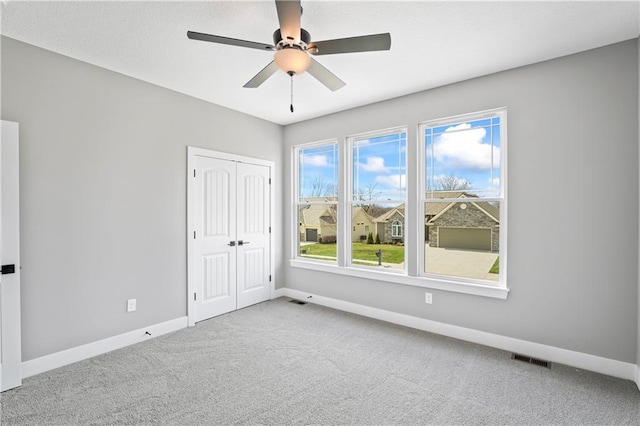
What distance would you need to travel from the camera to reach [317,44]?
6.62ft

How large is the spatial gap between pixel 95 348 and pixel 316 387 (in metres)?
2.16

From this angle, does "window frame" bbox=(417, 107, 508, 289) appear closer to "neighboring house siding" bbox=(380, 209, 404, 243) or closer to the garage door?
the garage door

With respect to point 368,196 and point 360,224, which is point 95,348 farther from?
point 368,196

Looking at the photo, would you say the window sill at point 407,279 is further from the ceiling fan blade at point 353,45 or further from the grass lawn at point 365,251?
the ceiling fan blade at point 353,45

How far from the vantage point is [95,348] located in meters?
2.95

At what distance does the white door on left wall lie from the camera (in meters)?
2.39

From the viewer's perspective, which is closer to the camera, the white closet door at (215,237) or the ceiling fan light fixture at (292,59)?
the ceiling fan light fixture at (292,59)

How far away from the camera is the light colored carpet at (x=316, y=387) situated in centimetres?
211

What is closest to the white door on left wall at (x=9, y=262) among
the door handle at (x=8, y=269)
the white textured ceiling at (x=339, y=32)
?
the door handle at (x=8, y=269)

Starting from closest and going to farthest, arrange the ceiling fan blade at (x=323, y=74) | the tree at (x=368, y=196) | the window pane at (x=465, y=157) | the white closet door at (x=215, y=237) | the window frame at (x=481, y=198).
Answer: the ceiling fan blade at (x=323, y=74), the window frame at (x=481, y=198), the window pane at (x=465, y=157), the white closet door at (x=215, y=237), the tree at (x=368, y=196)

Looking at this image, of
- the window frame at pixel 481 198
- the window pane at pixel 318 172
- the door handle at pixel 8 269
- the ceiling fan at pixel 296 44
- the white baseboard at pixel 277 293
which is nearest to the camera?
the ceiling fan at pixel 296 44

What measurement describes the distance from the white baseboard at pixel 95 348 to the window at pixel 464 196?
3044 mm

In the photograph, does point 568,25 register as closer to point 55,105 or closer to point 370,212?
point 370,212

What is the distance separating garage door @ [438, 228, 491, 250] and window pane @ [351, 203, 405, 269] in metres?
0.51
